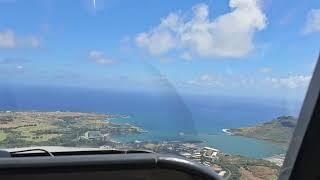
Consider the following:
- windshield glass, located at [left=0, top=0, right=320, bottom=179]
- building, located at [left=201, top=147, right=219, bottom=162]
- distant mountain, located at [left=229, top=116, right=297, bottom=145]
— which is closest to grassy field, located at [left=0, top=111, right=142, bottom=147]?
windshield glass, located at [left=0, top=0, right=320, bottom=179]

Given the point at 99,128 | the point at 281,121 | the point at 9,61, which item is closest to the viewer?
the point at 9,61

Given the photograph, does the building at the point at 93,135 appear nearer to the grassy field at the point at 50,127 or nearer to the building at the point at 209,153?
the grassy field at the point at 50,127

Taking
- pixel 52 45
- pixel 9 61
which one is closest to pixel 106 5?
pixel 52 45

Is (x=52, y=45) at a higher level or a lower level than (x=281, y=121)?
higher

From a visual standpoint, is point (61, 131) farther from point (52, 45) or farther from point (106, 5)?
point (106, 5)

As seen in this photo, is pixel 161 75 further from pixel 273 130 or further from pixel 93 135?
pixel 273 130

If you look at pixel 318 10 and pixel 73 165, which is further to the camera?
pixel 318 10

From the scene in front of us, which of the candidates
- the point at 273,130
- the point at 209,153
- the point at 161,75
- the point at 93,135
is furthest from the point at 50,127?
the point at 273,130
